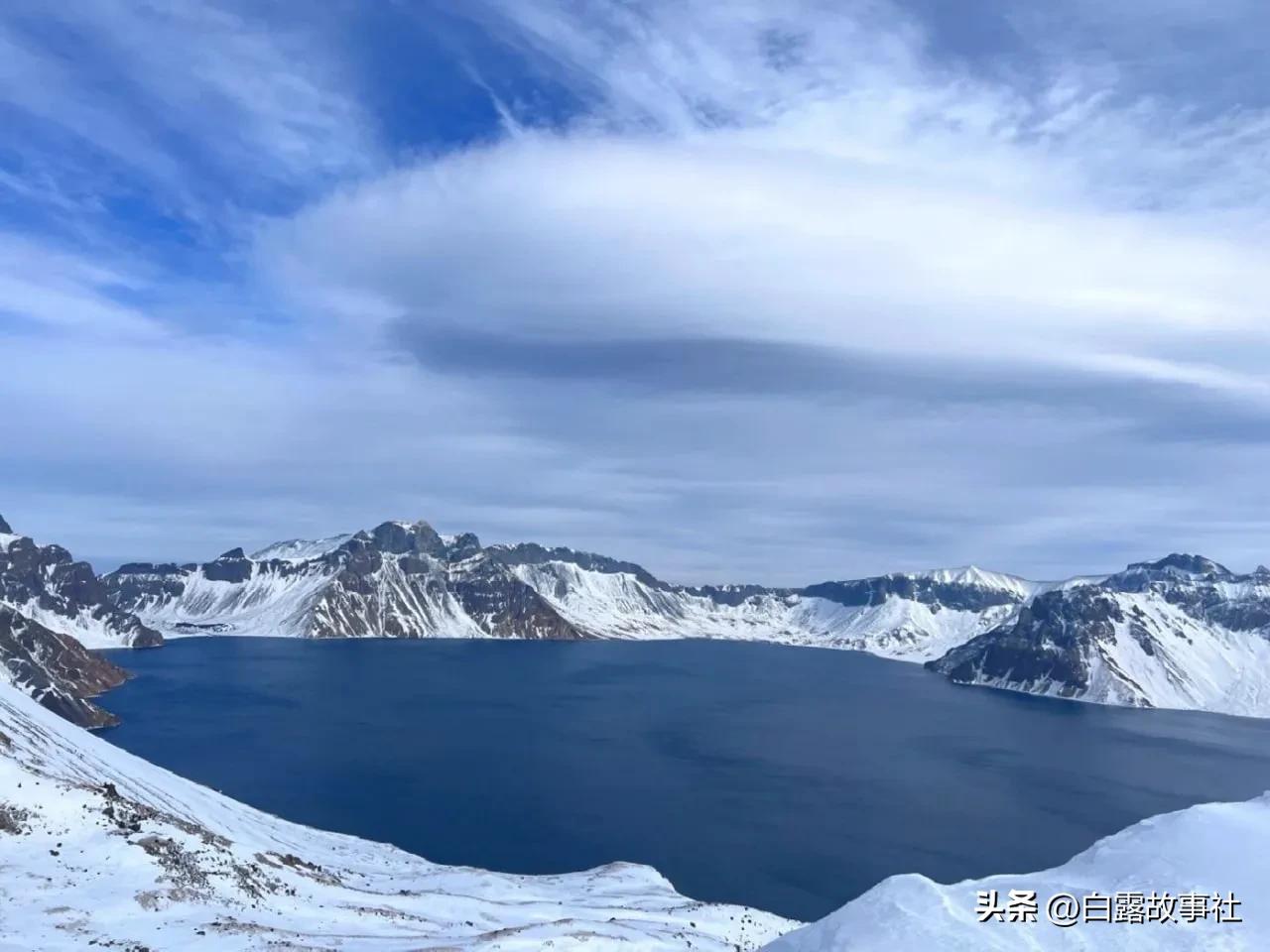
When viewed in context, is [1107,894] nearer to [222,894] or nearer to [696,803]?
[222,894]

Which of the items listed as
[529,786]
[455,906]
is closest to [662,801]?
[529,786]

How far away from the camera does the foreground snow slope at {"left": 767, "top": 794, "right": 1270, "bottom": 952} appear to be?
28500 mm

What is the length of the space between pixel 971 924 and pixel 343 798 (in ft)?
427

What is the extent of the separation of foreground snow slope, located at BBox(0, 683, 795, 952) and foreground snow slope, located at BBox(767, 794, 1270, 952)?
23535mm

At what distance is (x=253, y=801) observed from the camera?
5315 inches

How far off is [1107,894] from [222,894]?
144 feet

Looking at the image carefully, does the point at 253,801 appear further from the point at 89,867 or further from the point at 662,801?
the point at 89,867

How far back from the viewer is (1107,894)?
32062mm

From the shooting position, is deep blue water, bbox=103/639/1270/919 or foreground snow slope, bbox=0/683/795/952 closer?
foreground snow slope, bbox=0/683/795/952

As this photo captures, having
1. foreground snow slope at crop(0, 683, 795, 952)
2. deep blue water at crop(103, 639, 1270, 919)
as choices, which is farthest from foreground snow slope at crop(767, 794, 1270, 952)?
deep blue water at crop(103, 639, 1270, 919)

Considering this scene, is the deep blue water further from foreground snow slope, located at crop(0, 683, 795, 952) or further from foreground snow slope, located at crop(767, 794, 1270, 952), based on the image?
foreground snow slope, located at crop(767, 794, 1270, 952)

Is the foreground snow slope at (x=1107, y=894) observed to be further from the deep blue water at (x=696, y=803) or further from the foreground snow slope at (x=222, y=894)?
the deep blue water at (x=696, y=803)

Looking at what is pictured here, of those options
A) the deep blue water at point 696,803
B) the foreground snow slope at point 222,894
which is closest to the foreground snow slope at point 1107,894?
the foreground snow slope at point 222,894

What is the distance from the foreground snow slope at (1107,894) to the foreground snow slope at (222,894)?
23.5m
